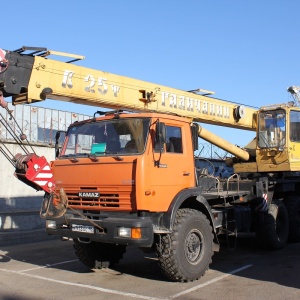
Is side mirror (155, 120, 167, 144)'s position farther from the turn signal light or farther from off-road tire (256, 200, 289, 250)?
off-road tire (256, 200, 289, 250)

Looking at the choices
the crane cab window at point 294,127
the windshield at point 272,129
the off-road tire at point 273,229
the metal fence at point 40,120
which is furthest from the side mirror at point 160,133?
the metal fence at point 40,120

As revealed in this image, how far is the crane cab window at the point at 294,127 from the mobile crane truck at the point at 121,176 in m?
2.44

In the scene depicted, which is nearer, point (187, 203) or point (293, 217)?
point (187, 203)

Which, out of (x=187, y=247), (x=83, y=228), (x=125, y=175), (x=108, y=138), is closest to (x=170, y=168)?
(x=125, y=175)

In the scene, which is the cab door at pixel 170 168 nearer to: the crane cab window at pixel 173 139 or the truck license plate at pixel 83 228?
the crane cab window at pixel 173 139

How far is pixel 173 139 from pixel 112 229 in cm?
181

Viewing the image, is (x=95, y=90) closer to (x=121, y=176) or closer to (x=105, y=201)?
(x=121, y=176)

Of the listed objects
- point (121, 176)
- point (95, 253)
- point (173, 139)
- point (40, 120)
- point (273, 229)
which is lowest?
point (95, 253)

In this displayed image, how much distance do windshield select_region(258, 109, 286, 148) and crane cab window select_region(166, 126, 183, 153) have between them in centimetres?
402

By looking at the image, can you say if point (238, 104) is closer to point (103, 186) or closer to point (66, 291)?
point (103, 186)

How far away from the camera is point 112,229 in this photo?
657 centimetres

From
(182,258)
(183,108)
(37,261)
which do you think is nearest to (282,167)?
(183,108)

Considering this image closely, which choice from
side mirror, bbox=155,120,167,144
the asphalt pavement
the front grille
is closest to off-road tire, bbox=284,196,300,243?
the asphalt pavement

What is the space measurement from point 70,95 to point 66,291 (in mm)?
3315
